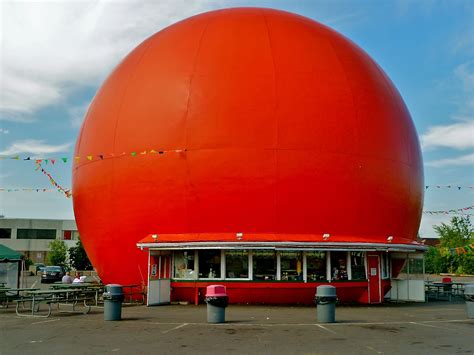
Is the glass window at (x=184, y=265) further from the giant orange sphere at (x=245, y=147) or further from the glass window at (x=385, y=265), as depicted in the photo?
the glass window at (x=385, y=265)

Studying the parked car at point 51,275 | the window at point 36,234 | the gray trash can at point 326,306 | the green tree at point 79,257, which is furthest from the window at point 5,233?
the gray trash can at point 326,306

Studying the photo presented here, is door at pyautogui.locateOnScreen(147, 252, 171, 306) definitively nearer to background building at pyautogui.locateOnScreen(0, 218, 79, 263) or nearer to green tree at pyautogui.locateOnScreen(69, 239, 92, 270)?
green tree at pyautogui.locateOnScreen(69, 239, 92, 270)

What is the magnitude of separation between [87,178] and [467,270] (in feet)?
130

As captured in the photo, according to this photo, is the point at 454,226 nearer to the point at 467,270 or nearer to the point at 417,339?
the point at 467,270

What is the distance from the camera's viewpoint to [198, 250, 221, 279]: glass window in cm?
1784

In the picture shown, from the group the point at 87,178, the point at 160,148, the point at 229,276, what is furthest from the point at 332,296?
the point at 87,178

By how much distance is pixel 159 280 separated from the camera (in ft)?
58.1

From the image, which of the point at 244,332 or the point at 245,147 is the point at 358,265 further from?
the point at 244,332

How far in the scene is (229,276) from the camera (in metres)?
17.7

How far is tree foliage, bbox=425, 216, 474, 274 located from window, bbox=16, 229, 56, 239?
159 ft

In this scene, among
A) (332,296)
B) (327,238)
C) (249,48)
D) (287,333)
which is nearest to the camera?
(287,333)

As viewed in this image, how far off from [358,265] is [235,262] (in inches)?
177

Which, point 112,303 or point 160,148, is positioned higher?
point 160,148

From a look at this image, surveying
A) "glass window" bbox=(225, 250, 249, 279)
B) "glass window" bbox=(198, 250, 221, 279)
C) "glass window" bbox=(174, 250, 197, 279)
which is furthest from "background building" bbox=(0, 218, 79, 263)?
"glass window" bbox=(225, 250, 249, 279)
